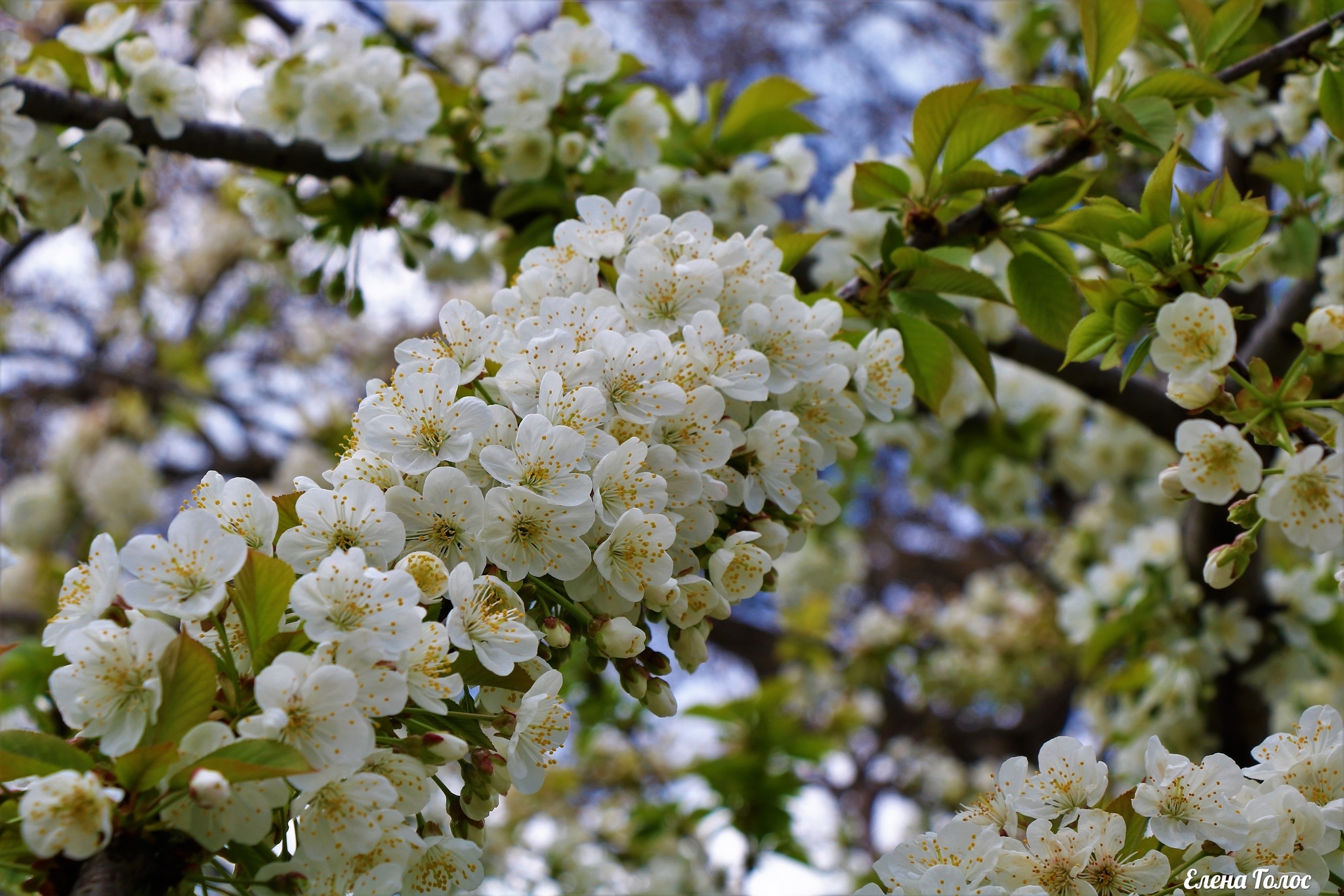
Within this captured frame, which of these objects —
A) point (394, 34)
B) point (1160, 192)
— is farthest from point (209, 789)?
point (394, 34)

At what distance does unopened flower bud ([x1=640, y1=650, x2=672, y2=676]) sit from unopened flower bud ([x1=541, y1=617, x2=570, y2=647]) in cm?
13

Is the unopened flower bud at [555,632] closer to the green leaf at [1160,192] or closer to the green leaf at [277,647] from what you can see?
the green leaf at [277,647]

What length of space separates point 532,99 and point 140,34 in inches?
38.2

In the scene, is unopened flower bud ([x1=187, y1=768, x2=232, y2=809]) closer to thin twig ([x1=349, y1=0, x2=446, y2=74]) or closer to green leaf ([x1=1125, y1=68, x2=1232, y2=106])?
green leaf ([x1=1125, y1=68, x2=1232, y2=106])

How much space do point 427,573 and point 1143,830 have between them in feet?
3.23

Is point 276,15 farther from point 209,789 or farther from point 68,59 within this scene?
point 209,789

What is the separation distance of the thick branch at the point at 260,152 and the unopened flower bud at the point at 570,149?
32 cm

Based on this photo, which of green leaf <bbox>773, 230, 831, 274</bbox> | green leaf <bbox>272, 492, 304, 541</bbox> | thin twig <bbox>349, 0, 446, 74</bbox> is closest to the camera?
green leaf <bbox>272, 492, 304, 541</bbox>

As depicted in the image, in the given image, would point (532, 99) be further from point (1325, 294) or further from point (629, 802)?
point (629, 802)

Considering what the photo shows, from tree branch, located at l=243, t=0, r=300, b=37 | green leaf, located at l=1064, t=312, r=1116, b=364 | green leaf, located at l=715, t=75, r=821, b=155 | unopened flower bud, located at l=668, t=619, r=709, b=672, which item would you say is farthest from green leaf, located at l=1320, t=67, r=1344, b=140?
tree branch, located at l=243, t=0, r=300, b=37

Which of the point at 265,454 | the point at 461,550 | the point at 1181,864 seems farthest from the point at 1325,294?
the point at 265,454

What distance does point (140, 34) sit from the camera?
2.33 metres

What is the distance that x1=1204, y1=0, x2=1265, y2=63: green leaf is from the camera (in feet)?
5.83

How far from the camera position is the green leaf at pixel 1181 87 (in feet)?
5.36
